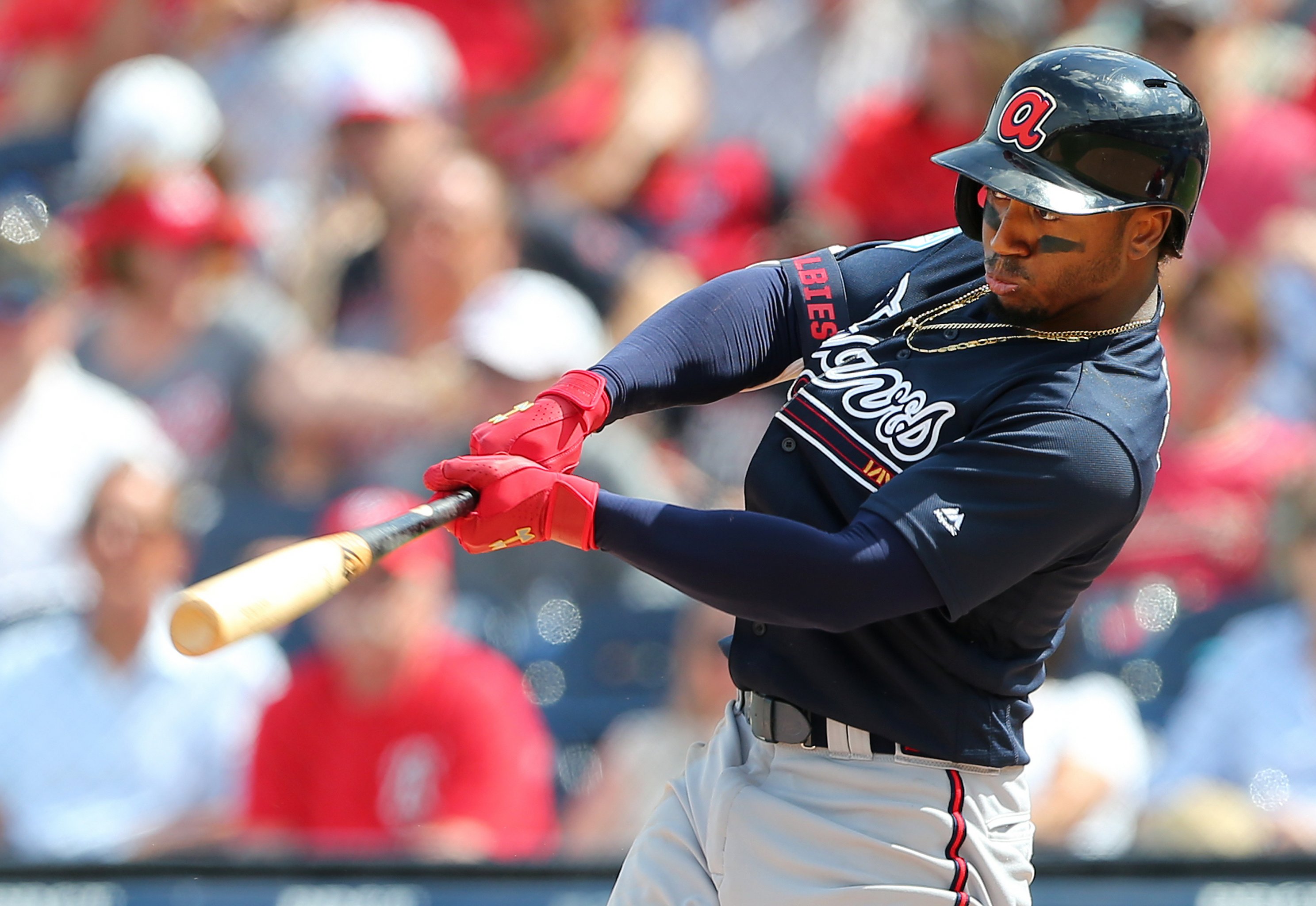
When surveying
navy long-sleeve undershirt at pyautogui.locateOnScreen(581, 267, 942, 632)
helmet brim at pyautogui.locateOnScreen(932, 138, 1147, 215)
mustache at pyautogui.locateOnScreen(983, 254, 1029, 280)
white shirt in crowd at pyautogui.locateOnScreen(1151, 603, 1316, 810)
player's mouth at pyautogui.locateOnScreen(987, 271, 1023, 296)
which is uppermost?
helmet brim at pyautogui.locateOnScreen(932, 138, 1147, 215)

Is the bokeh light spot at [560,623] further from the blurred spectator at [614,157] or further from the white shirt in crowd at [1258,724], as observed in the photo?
the white shirt in crowd at [1258,724]

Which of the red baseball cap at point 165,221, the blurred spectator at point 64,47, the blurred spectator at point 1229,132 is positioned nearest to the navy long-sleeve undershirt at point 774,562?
the blurred spectator at point 1229,132

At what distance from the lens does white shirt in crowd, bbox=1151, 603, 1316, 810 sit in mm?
3357

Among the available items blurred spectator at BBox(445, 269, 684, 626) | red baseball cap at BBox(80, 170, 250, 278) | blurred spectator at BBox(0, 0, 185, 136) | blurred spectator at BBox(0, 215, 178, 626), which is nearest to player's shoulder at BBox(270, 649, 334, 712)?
blurred spectator at BBox(445, 269, 684, 626)

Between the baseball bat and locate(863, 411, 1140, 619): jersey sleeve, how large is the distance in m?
0.47

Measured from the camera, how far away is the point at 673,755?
3416 millimetres

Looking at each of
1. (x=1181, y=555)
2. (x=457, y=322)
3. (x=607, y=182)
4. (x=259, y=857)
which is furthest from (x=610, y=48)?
(x=259, y=857)

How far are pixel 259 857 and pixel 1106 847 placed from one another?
1788 mm

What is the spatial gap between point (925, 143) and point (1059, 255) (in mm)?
→ 2541

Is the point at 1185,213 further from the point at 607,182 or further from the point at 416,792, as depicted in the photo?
the point at 607,182

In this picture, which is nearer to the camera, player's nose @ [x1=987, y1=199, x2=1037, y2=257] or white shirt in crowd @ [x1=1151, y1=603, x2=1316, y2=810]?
player's nose @ [x1=987, y1=199, x2=1037, y2=257]

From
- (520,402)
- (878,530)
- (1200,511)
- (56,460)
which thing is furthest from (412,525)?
(56,460)

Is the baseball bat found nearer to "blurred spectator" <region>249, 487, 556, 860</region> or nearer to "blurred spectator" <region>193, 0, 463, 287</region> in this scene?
"blurred spectator" <region>249, 487, 556, 860</region>

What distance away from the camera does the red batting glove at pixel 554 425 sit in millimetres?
1820
